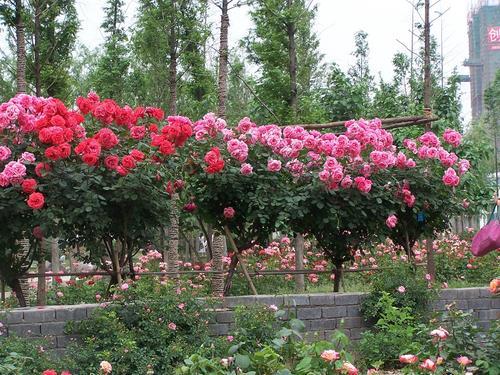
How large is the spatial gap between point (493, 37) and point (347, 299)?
507ft

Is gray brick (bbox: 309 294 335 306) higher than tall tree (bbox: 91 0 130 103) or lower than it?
lower

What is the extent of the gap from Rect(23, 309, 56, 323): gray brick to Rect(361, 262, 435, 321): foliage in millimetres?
2554

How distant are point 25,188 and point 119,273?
1.19 m

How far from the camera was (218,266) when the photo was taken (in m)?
7.17

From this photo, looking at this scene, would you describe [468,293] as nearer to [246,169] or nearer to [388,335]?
[388,335]

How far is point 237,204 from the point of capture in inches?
252

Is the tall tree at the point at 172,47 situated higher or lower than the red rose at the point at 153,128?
higher

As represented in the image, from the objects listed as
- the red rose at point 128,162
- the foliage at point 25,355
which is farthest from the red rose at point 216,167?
the foliage at point 25,355

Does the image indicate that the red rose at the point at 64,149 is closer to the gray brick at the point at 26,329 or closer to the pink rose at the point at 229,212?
the gray brick at the point at 26,329

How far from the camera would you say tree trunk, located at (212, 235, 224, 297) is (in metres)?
7.04

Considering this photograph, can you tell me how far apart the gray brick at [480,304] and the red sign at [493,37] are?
15014 centimetres

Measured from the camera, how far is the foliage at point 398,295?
5.99 meters

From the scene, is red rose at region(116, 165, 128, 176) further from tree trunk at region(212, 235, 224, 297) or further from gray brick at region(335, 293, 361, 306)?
gray brick at region(335, 293, 361, 306)

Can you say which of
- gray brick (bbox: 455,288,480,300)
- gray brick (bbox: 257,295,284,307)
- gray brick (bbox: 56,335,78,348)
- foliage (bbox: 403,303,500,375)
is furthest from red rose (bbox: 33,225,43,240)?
gray brick (bbox: 455,288,480,300)
